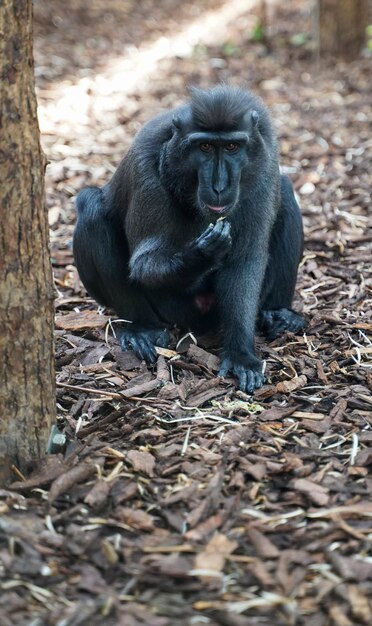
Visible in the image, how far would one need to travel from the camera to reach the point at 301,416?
5.51m

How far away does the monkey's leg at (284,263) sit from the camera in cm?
695

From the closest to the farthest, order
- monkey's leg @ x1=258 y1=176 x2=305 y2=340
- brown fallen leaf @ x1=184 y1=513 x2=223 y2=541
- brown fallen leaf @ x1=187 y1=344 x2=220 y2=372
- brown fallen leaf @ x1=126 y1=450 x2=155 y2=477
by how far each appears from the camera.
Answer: brown fallen leaf @ x1=184 y1=513 x2=223 y2=541
brown fallen leaf @ x1=126 y1=450 x2=155 y2=477
brown fallen leaf @ x1=187 y1=344 x2=220 y2=372
monkey's leg @ x1=258 y1=176 x2=305 y2=340

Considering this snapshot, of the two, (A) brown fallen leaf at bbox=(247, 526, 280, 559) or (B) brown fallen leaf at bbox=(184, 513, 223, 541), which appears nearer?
(A) brown fallen leaf at bbox=(247, 526, 280, 559)

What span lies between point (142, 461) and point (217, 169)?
7.03 ft

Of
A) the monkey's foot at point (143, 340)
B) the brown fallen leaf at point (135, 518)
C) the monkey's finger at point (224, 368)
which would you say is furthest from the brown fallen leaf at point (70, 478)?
the monkey's foot at point (143, 340)

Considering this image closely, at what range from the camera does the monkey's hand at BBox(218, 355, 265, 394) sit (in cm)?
600

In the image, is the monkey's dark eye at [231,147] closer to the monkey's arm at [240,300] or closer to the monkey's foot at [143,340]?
the monkey's arm at [240,300]

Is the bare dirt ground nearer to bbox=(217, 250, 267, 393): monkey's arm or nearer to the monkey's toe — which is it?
the monkey's toe

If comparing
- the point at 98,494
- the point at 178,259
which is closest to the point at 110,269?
the point at 178,259

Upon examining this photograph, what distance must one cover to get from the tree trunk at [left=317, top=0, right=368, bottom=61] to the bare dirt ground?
17.4 ft

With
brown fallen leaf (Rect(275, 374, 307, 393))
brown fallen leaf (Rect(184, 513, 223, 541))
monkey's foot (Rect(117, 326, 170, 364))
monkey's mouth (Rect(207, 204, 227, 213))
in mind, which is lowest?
brown fallen leaf (Rect(184, 513, 223, 541))

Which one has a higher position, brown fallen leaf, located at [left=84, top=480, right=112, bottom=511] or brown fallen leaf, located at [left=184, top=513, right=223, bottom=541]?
brown fallen leaf, located at [left=84, top=480, right=112, bottom=511]

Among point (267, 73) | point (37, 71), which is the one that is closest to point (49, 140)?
point (37, 71)

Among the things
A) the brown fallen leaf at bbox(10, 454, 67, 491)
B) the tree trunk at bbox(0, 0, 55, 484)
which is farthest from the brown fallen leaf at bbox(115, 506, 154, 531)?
the tree trunk at bbox(0, 0, 55, 484)
